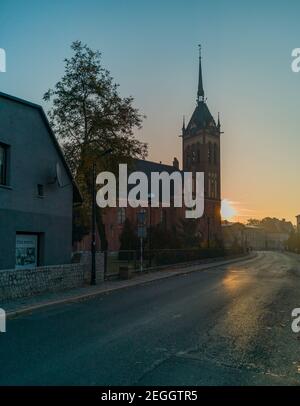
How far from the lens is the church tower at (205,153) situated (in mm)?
88438

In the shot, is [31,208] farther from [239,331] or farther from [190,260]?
[190,260]

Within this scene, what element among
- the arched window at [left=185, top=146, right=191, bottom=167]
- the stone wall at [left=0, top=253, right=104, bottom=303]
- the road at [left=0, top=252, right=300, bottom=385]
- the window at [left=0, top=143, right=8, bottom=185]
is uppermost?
the arched window at [left=185, top=146, right=191, bottom=167]

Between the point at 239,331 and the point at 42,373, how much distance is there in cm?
A: 493

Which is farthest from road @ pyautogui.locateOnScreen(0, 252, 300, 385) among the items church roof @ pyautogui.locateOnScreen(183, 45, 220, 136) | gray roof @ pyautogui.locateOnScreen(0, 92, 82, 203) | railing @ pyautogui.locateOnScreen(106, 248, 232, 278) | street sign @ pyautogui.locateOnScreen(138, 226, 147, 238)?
church roof @ pyautogui.locateOnScreen(183, 45, 220, 136)

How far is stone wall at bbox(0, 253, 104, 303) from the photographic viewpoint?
47.1 ft

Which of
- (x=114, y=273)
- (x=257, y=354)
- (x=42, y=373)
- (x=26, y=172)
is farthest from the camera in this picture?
(x=114, y=273)

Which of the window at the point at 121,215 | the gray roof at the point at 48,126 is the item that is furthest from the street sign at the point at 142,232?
the window at the point at 121,215

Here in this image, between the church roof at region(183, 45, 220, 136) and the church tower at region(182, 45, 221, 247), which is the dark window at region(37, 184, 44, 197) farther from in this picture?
the church roof at region(183, 45, 220, 136)

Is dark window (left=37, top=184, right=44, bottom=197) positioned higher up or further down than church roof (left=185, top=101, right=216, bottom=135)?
further down

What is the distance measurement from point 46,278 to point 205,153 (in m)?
74.9

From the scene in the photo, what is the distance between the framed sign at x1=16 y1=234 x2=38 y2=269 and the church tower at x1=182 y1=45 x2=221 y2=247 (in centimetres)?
6901

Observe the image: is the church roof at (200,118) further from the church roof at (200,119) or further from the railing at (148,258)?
the railing at (148,258)

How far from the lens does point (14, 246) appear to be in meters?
17.2
